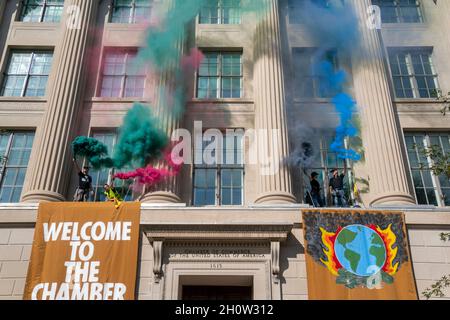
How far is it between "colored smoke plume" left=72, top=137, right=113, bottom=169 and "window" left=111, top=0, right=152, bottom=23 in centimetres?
764

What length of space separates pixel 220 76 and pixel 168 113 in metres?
3.66

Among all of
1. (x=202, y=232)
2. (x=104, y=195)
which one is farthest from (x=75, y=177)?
(x=202, y=232)

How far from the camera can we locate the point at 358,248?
52.1 ft

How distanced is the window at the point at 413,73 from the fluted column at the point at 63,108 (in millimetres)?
14748

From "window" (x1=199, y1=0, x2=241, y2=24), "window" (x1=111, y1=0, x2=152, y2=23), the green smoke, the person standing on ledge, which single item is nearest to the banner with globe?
the green smoke

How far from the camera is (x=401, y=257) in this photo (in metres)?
15.9

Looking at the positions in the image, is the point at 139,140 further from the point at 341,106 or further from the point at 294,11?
the point at 294,11

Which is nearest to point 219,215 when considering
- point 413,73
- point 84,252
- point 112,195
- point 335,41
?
point 112,195

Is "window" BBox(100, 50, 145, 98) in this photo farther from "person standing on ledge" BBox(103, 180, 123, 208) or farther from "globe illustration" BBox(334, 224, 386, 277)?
"globe illustration" BBox(334, 224, 386, 277)

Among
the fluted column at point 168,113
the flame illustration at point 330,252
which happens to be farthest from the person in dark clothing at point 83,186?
the flame illustration at point 330,252

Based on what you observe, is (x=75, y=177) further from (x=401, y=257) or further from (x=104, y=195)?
(x=401, y=257)

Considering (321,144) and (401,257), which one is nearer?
(401,257)
